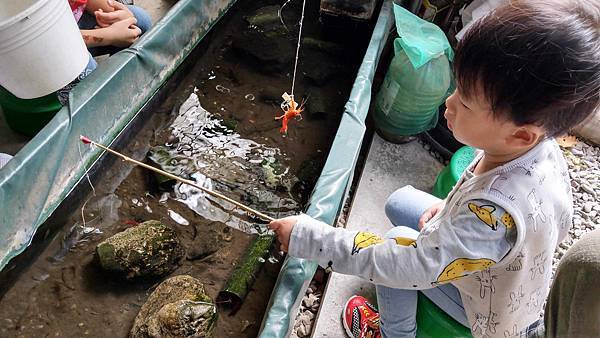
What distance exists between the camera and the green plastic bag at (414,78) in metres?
2.60

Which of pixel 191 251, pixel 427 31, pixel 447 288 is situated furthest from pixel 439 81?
pixel 191 251

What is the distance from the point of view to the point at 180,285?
184 cm

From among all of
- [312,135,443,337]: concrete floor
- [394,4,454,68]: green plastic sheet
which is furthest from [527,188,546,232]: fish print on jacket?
[394,4,454,68]: green plastic sheet

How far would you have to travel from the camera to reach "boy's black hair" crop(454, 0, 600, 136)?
3.37 ft

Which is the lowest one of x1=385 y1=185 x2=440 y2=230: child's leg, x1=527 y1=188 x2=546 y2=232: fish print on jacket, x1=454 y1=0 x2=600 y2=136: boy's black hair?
x1=385 y1=185 x2=440 y2=230: child's leg

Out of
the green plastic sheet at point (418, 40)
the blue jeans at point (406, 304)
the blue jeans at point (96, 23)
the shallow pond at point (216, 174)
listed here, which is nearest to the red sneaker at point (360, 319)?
the blue jeans at point (406, 304)

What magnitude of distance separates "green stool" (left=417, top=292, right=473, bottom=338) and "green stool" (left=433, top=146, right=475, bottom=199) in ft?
2.67

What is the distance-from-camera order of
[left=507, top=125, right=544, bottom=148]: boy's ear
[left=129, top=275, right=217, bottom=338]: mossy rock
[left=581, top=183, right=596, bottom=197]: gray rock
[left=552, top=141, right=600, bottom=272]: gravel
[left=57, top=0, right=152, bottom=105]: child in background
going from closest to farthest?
[left=507, top=125, right=544, bottom=148]: boy's ear, [left=129, top=275, right=217, bottom=338]: mossy rock, [left=57, top=0, right=152, bottom=105]: child in background, [left=552, top=141, right=600, bottom=272]: gravel, [left=581, top=183, right=596, bottom=197]: gray rock

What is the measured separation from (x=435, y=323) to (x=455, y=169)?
2.96 feet

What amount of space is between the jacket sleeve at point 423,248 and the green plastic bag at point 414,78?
1.45m

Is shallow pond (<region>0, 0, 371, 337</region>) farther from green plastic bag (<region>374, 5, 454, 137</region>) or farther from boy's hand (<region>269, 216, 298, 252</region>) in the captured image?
boy's hand (<region>269, 216, 298, 252</region>)

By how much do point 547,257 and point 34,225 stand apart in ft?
5.85

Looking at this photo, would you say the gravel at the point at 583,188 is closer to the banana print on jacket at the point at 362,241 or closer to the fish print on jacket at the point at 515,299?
the fish print on jacket at the point at 515,299

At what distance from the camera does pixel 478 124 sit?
1194 millimetres
